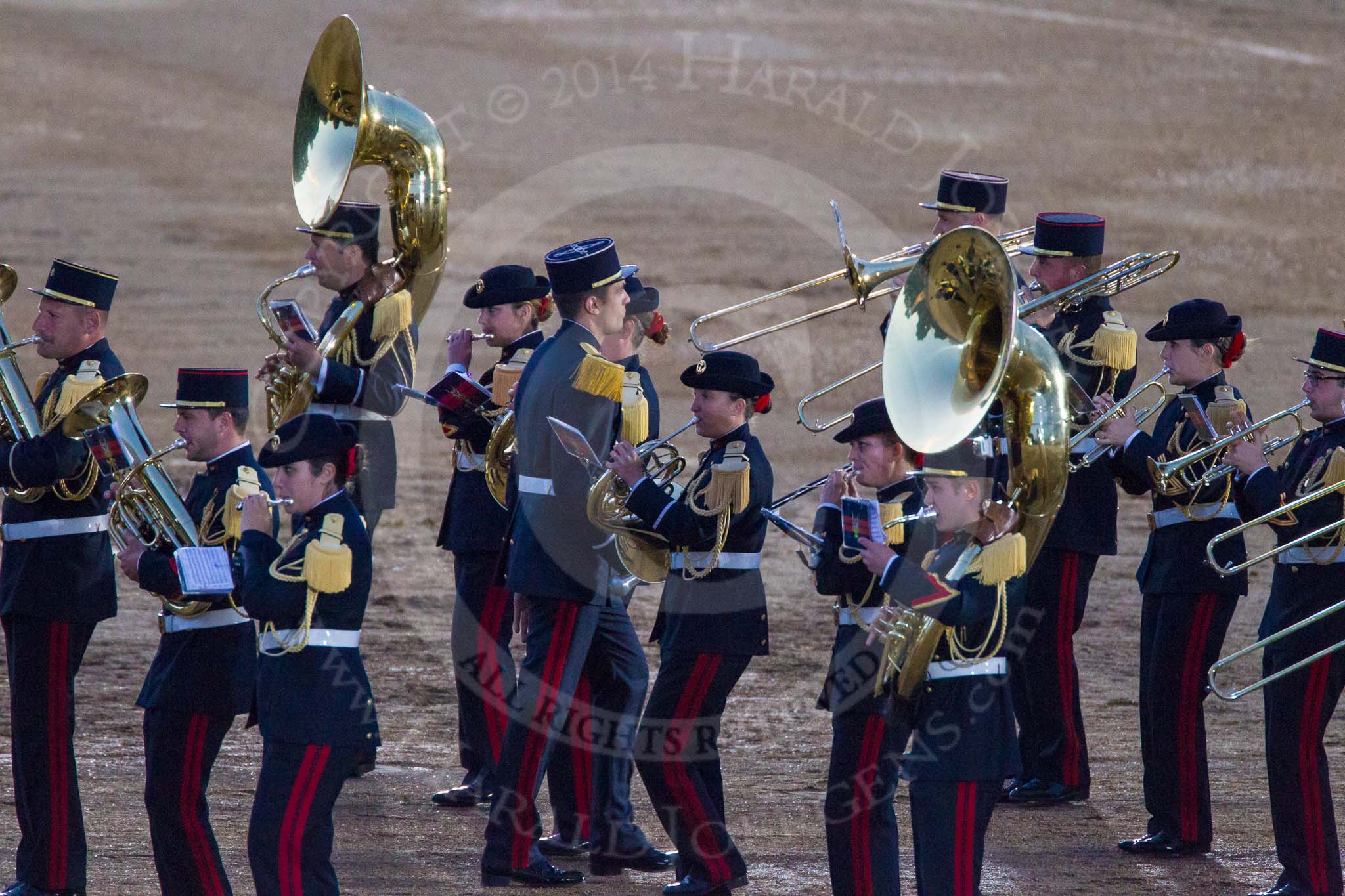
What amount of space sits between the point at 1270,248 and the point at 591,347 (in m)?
13.9

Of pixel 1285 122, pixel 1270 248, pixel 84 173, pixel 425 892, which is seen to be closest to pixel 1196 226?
pixel 1270 248

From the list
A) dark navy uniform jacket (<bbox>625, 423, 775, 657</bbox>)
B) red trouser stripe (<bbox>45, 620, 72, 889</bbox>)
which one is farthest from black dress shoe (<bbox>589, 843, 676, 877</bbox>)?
red trouser stripe (<bbox>45, 620, 72, 889</bbox>)

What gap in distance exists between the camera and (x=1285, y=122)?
21.4m

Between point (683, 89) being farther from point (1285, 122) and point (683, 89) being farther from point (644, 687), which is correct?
point (644, 687)

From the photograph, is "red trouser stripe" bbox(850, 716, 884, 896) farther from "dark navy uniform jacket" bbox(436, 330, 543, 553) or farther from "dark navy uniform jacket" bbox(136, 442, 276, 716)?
"dark navy uniform jacket" bbox(436, 330, 543, 553)

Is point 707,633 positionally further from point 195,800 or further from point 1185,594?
point 1185,594

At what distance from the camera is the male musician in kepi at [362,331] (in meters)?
6.73

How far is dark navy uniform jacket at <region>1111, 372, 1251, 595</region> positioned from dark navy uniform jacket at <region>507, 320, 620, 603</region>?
1.76 meters

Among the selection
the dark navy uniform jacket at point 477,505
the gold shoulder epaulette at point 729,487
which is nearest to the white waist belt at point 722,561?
the gold shoulder epaulette at point 729,487

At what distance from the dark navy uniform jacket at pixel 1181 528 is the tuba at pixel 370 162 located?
2.56 m

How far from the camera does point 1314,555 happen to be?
5707mm

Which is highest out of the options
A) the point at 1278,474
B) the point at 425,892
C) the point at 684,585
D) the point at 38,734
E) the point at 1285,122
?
the point at 1285,122

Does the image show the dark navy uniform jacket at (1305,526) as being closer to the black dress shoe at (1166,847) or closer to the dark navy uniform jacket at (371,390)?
the black dress shoe at (1166,847)

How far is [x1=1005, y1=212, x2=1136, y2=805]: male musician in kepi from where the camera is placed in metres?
6.70
